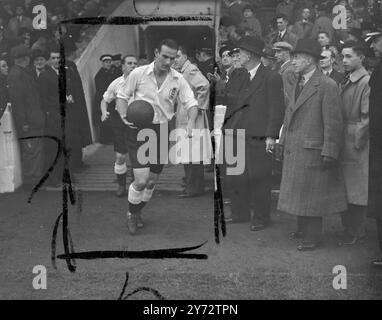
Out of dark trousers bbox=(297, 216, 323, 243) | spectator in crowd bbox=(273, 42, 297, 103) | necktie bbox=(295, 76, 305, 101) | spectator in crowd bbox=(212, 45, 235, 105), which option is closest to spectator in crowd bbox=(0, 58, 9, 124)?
spectator in crowd bbox=(212, 45, 235, 105)

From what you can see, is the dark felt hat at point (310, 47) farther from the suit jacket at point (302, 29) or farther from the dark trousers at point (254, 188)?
the dark trousers at point (254, 188)

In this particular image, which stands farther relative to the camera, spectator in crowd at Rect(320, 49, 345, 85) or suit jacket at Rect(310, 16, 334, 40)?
spectator in crowd at Rect(320, 49, 345, 85)

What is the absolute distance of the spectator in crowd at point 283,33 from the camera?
16.8ft

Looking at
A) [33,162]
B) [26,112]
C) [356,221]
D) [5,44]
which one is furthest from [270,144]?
Result: [5,44]

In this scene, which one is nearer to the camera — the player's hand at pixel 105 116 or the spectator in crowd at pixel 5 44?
the player's hand at pixel 105 116

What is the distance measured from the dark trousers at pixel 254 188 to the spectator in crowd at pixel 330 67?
0.81m

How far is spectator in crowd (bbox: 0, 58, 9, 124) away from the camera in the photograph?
17.9ft

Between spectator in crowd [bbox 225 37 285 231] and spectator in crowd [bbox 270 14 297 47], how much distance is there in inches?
8.2

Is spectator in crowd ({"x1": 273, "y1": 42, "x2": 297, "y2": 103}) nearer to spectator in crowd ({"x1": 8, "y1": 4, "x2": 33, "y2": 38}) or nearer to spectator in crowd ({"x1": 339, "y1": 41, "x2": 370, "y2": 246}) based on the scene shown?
spectator in crowd ({"x1": 339, "y1": 41, "x2": 370, "y2": 246})

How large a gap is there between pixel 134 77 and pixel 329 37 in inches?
65.6

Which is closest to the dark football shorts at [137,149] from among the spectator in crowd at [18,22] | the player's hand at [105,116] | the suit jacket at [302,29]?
the player's hand at [105,116]

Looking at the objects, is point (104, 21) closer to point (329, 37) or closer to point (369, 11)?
point (329, 37)

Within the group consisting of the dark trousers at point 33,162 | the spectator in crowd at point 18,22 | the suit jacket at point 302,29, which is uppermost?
the spectator in crowd at point 18,22

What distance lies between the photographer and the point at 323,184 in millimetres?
4953
